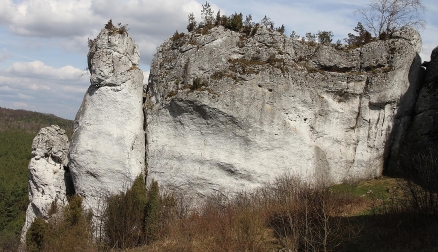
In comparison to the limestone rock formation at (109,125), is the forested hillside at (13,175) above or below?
Result: below

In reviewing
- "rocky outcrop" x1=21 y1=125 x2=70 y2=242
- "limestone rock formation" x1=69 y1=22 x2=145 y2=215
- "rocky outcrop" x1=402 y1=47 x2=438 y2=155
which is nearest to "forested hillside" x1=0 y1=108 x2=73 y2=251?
"rocky outcrop" x1=21 y1=125 x2=70 y2=242

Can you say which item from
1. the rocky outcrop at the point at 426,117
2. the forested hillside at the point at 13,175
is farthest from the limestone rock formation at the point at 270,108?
the forested hillside at the point at 13,175

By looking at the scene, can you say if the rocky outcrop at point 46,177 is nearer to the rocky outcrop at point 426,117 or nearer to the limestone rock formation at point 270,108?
the limestone rock formation at point 270,108

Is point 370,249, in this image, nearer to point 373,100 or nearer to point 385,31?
point 373,100

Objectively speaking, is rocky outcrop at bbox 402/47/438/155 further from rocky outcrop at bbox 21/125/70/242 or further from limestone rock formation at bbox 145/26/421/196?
rocky outcrop at bbox 21/125/70/242

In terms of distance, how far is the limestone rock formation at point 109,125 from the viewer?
14891 mm

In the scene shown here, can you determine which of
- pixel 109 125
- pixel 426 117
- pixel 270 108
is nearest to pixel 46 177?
pixel 109 125

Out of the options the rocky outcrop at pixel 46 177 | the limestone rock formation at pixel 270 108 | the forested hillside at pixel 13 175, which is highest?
the limestone rock formation at pixel 270 108

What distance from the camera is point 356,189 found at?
15109mm

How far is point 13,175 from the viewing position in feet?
212

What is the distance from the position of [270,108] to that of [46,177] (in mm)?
9014

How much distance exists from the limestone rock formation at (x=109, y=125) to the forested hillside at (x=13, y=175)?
8283 mm

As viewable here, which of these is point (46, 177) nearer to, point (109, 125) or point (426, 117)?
point (109, 125)

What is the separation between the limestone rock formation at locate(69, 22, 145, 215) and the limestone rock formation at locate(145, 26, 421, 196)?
0.72 m
